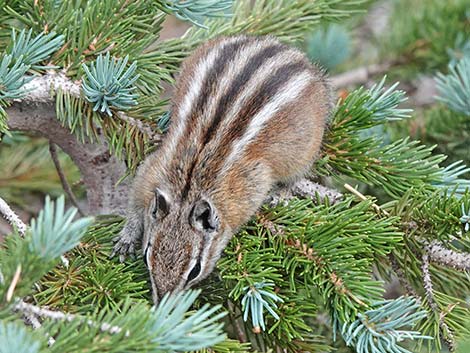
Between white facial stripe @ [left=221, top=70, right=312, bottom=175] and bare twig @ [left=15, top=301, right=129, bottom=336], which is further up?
bare twig @ [left=15, top=301, right=129, bottom=336]

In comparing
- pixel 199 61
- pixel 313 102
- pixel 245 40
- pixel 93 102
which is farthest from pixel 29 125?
pixel 313 102

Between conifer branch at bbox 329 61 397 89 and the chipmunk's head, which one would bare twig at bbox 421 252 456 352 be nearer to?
the chipmunk's head

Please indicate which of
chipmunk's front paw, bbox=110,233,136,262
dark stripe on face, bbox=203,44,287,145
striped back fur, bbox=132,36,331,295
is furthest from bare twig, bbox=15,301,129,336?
dark stripe on face, bbox=203,44,287,145

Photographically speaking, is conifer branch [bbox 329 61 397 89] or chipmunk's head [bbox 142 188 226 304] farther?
conifer branch [bbox 329 61 397 89]

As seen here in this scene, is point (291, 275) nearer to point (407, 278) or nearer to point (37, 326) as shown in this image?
point (407, 278)

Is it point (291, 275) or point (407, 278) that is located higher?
point (291, 275)

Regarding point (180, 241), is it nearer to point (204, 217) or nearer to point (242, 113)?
point (204, 217)
